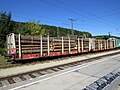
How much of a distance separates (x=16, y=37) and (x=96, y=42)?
17.3 meters

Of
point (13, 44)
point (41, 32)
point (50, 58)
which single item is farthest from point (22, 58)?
point (41, 32)

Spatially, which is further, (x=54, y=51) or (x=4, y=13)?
(x=4, y=13)

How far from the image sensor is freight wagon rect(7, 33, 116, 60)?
13.9m

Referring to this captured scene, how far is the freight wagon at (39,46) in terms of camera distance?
13.9m

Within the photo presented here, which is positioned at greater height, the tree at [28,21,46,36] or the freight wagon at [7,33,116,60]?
the tree at [28,21,46,36]

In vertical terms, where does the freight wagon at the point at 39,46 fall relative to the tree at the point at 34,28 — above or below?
below

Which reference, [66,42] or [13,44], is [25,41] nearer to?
[13,44]

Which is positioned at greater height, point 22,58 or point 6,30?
point 6,30

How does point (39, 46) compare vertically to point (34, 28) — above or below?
below

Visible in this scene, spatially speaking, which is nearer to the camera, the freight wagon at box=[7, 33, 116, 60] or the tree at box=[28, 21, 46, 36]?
the freight wagon at box=[7, 33, 116, 60]

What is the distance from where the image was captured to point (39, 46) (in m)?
16.0

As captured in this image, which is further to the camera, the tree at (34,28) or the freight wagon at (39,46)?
the tree at (34,28)

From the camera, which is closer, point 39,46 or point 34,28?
point 39,46

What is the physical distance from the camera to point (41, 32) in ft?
148
